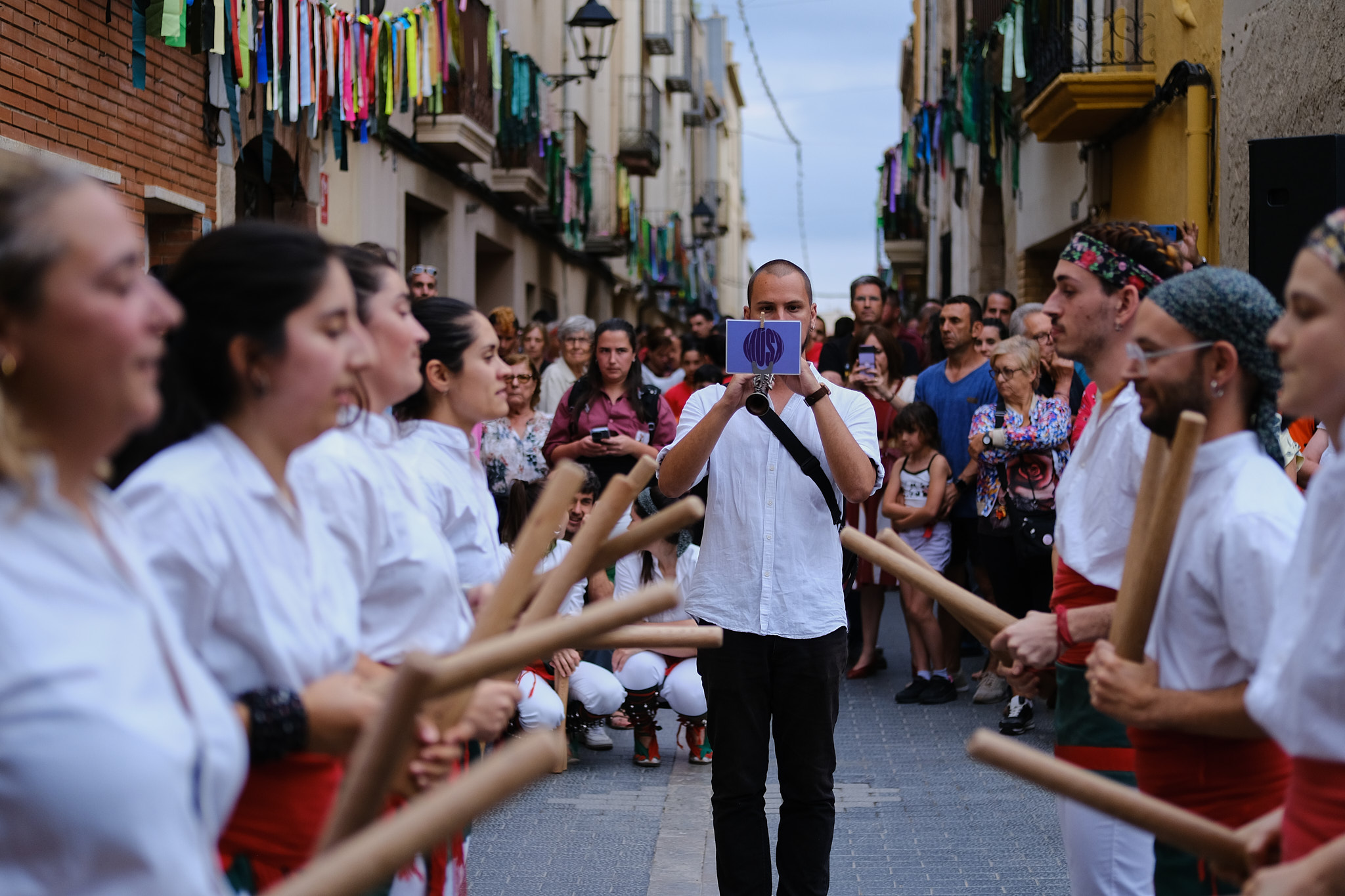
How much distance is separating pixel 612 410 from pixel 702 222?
105ft

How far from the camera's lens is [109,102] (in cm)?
788

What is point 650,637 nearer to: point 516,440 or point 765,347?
point 765,347

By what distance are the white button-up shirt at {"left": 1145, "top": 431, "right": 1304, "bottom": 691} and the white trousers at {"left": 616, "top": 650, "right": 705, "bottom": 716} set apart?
4.16m

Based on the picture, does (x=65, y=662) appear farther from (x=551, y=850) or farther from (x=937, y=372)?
(x=937, y=372)

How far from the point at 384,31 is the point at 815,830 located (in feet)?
26.4

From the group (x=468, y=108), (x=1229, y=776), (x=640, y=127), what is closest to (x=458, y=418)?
(x=1229, y=776)

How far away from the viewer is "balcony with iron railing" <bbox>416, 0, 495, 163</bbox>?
1380cm

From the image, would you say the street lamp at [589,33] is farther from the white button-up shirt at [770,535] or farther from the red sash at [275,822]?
the red sash at [275,822]

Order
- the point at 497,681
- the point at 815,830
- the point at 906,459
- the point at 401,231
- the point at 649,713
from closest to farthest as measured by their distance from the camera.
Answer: the point at 497,681
the point at 815,830
the point at 649,713
the point at 906,459
the point at 401,231

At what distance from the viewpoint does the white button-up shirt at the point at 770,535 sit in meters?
4.08

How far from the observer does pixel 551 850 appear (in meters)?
5.41

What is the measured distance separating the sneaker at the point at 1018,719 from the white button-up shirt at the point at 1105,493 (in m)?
3.91

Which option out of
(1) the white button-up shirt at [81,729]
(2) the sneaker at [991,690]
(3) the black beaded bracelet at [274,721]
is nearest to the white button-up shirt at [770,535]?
(3) the black beaded bracelet at [274,721]

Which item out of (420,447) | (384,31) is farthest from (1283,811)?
(384,31)
